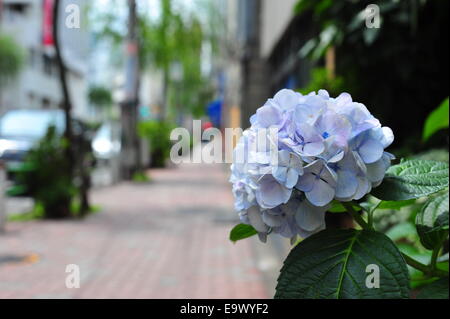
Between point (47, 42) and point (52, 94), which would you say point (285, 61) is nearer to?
point (47, 42)

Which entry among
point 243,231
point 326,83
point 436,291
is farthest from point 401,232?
point 326,83

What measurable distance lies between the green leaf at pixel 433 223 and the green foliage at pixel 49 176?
8.62 meters

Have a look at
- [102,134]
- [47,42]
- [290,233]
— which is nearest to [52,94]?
[47,42]

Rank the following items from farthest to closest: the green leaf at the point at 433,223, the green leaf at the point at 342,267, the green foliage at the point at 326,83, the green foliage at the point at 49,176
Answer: the green foliage at the point at 49,176 → the green foliage at the point at 326,83 → the green leaf at the point at 433,223 → the green leaf at the point at 342,267

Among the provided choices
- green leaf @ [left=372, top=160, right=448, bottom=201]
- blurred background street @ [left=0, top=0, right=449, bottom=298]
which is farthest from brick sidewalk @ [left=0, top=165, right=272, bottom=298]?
green leaf @ [left=372, top=160, right=448, bottom=201]

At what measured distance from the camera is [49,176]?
9.80 m

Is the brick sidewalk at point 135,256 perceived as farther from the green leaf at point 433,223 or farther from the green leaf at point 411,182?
the green leaf at point 411,182

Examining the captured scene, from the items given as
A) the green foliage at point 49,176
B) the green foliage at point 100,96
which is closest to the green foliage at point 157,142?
the green foliage at point 49,176

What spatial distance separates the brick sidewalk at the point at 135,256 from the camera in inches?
201

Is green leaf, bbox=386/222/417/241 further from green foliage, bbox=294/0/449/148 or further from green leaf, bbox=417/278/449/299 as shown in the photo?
green foliage, bbox=294/0/449/148

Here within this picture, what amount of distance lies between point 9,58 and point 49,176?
33.1 metres

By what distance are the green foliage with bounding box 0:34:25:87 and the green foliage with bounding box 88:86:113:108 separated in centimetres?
4602

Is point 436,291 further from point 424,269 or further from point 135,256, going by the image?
point 135,256
